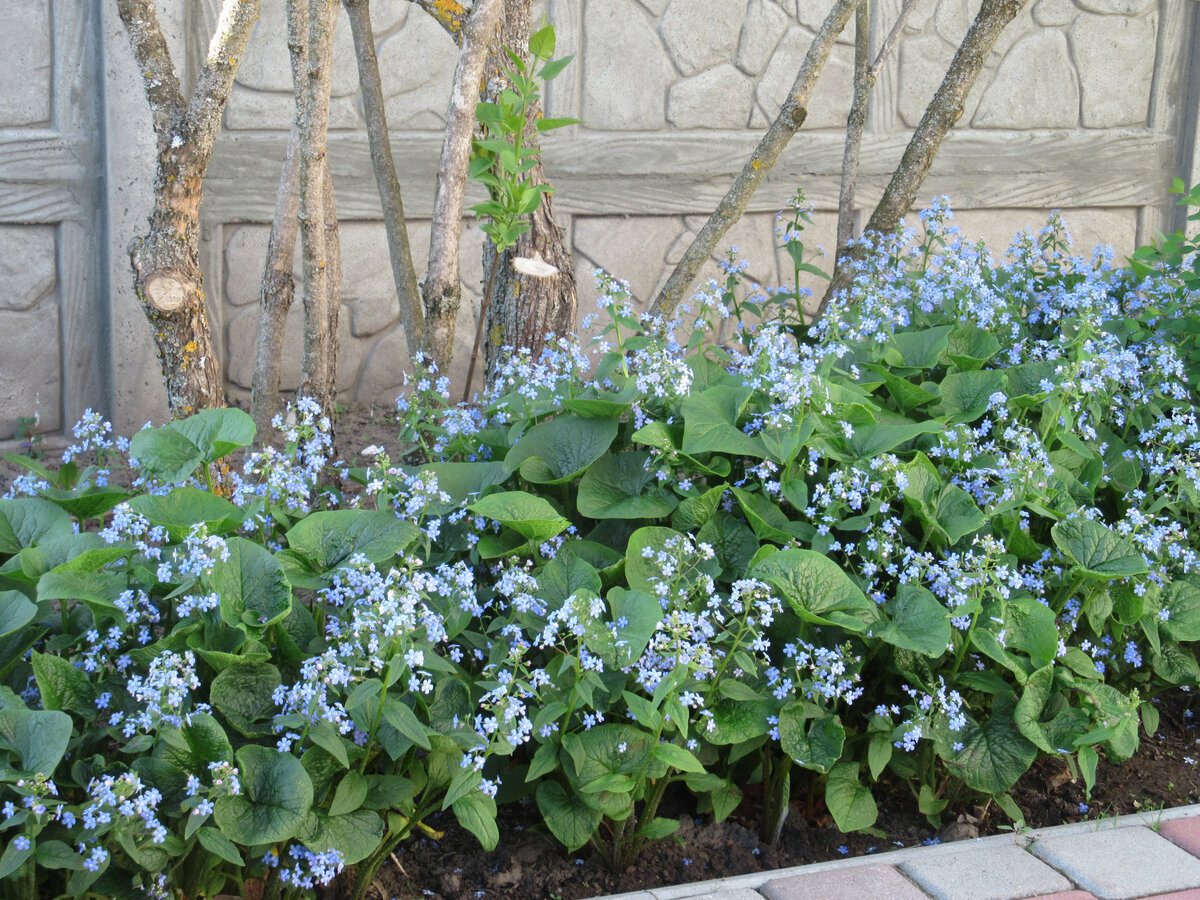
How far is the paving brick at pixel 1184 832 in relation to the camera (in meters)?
2.02

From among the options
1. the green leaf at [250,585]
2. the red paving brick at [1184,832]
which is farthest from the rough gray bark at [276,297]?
the red paving brick at [1184,832]

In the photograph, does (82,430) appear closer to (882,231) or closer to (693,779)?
(693,779)

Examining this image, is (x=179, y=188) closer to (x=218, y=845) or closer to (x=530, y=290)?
(x=530, y=290)

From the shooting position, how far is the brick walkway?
182 cm

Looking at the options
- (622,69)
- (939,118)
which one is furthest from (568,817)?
(622,69)

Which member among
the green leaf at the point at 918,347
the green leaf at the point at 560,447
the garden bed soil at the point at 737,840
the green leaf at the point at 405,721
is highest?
the green leaf at the point at 918,347

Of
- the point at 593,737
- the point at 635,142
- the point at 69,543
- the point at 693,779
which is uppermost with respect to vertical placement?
the point at 635,142

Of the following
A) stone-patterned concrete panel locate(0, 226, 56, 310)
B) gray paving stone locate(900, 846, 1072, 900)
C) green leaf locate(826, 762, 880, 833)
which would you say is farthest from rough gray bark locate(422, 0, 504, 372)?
stone-patterned concrete panel locate(0, 226, 56, 310)

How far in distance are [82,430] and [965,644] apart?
1.68 metres

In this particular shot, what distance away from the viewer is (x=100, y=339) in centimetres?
443

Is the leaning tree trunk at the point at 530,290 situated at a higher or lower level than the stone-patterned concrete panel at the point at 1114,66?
lower

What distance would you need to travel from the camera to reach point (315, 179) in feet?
9.15

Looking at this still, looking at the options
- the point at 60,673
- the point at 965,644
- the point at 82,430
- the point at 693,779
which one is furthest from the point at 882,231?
the point at 60,673

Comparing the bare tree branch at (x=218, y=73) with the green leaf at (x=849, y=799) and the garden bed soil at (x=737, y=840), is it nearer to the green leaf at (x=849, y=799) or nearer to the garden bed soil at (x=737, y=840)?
the garden bed soil at (x=737, y=840)
